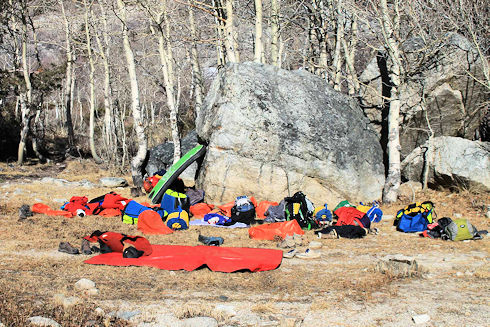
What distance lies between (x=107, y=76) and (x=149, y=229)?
1179 cm

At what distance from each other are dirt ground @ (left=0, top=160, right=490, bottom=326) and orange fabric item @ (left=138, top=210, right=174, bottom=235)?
0.67ft

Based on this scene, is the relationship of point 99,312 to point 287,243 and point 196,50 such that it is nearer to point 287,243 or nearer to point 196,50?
point 287,243

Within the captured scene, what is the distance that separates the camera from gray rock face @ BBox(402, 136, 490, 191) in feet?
35.4

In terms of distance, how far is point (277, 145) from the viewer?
11406 millimetres

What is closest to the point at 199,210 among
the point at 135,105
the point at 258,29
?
the point at 135,105

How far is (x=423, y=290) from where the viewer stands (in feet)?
18.0

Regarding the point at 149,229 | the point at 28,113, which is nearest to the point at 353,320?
the point at 149,229

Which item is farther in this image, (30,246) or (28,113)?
(28,113)

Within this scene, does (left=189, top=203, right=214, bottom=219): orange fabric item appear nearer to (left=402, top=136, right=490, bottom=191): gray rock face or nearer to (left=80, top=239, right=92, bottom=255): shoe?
(left=80, top=239, right=92, bottom=255): shoe

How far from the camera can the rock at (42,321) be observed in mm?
4164

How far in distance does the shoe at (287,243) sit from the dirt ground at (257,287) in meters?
0.23

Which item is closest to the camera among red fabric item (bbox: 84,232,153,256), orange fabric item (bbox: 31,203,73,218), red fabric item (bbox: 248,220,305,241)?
red fabric item (bbox: 84,232,153,256)

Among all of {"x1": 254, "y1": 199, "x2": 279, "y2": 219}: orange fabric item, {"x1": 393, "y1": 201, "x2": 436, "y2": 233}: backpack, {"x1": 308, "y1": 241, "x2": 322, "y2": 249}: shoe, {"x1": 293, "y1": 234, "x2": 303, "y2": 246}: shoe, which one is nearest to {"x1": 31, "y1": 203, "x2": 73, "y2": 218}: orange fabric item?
{"x1": 254, "y1": 199, "x2": 279, "y2": 219}: orange fabric item

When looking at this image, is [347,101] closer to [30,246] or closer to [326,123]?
[326,123]
